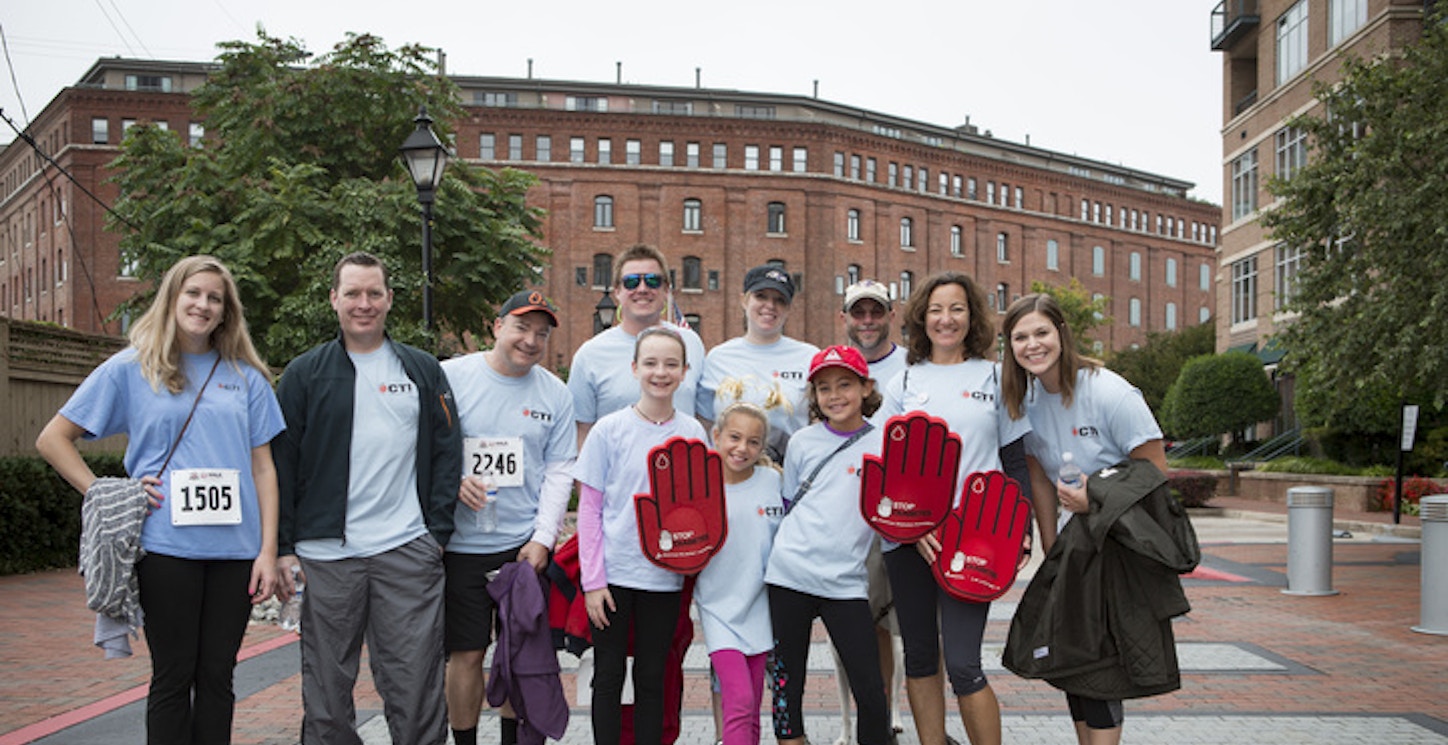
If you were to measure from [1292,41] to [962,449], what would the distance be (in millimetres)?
34859

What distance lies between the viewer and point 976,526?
4566 mm

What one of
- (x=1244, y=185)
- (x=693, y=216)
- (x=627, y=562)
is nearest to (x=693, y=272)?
(x=693, y=216)

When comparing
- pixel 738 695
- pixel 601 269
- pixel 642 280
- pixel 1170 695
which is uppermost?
pixel 601 269

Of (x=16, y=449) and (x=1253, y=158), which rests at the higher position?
(x=1253, y=158)

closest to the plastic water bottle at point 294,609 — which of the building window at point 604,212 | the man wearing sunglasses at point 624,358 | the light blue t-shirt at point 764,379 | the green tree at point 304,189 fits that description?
the man wearing sunglasses at point 624,358

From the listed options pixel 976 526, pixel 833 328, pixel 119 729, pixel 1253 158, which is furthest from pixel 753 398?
pixel 833 328

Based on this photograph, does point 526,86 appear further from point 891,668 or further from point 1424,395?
point 891,668

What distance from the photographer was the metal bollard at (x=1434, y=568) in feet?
30.7

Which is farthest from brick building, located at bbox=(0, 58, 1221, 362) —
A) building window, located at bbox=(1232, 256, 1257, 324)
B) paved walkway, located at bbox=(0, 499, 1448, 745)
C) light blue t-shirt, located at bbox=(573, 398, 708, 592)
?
light blue t-shirt, located at bbox=(573, 398, 708, 592)

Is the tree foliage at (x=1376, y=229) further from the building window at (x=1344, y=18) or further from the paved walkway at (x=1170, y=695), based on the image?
the building window at (x=1344, y=18)

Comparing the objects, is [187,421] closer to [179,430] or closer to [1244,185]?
[179,430]

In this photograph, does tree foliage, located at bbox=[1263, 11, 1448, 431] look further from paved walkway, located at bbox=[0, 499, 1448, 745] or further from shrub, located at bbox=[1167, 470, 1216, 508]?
shrub, located at bbox=[1167, 470, 1216, 508]

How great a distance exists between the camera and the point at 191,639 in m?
4.20

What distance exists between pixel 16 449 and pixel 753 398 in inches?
467
